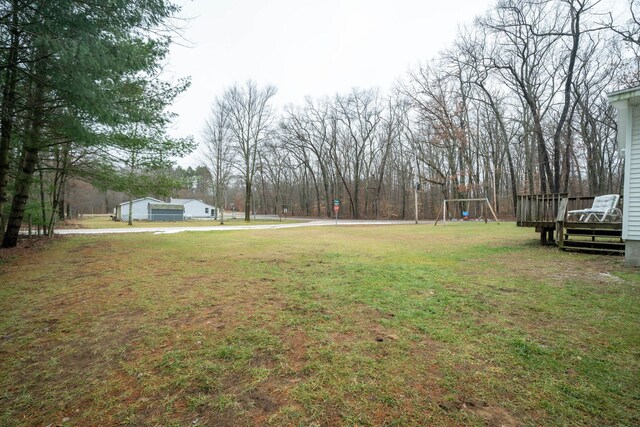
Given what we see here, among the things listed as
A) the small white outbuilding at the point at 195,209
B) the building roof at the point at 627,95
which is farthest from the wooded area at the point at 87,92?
the small white outbuilding at the point at 195,209

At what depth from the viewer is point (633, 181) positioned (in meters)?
6.31

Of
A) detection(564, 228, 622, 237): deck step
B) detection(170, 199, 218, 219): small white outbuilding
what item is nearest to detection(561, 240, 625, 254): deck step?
detection(564, 228, 622, 237): deck step

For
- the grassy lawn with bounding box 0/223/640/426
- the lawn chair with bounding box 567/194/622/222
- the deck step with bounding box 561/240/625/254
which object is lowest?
the grassy lawn with bounding box 0/223/640/426

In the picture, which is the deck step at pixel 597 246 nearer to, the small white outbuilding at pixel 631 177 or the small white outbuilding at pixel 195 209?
the small white outbuilding at pixel 631 177

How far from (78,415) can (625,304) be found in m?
5.96

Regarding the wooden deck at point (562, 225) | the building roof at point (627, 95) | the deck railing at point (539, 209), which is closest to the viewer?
the building roof at point (627, 95)

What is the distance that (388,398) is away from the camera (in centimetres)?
199

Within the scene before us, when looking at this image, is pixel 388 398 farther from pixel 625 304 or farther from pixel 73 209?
pixel 73 209

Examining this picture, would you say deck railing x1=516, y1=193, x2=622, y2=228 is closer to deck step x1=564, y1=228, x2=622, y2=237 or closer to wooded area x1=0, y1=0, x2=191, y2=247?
deck step x1=564, y1=228, x2=622, y2=237

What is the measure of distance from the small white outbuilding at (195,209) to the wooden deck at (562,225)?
49.1m

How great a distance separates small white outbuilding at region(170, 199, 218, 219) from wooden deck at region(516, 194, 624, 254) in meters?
49.1

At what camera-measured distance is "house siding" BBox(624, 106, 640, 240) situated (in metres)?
6.25

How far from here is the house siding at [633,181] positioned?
6246 mm

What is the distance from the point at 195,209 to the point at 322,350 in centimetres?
5345
